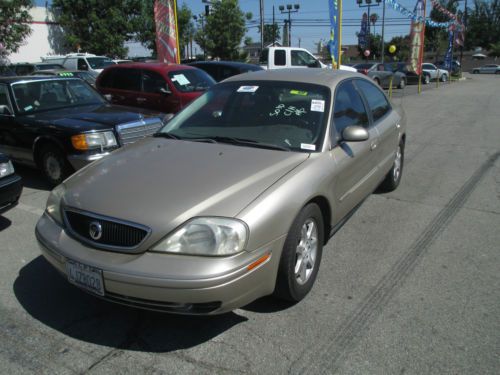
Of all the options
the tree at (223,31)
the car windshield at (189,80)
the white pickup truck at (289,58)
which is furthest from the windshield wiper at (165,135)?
the tree at (223,31)

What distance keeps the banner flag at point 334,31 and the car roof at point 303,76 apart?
9.21 meters

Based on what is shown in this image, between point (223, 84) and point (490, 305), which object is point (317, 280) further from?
point (223, 84)

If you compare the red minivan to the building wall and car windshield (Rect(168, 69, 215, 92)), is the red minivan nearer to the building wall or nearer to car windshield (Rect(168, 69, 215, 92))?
car windshield (Rect(168, 69, 215, 92))

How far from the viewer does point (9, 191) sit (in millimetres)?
4367

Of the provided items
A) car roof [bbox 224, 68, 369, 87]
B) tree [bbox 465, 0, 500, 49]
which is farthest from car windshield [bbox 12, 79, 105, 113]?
tree [bbox 465, 0, 500, 49]

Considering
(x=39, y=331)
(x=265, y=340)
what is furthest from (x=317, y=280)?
(x=39, y=331)

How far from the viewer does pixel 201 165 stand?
312cm

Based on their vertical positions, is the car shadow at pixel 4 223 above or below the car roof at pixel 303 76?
below

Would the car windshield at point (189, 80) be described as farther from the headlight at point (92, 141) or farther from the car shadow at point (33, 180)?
the headlight at point (92, 141)

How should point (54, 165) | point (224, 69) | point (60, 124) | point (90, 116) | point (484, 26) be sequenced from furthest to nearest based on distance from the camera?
point (484, 26) → point (224, 69) → point (90, 116) → point (54, 165) → point (60, 124)

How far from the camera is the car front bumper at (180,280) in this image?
241 cm

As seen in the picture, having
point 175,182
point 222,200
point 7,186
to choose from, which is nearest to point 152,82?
point 7,186

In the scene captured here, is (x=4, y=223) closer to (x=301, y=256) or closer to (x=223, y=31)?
(x=301, y=256)

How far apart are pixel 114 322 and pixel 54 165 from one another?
3.47m
